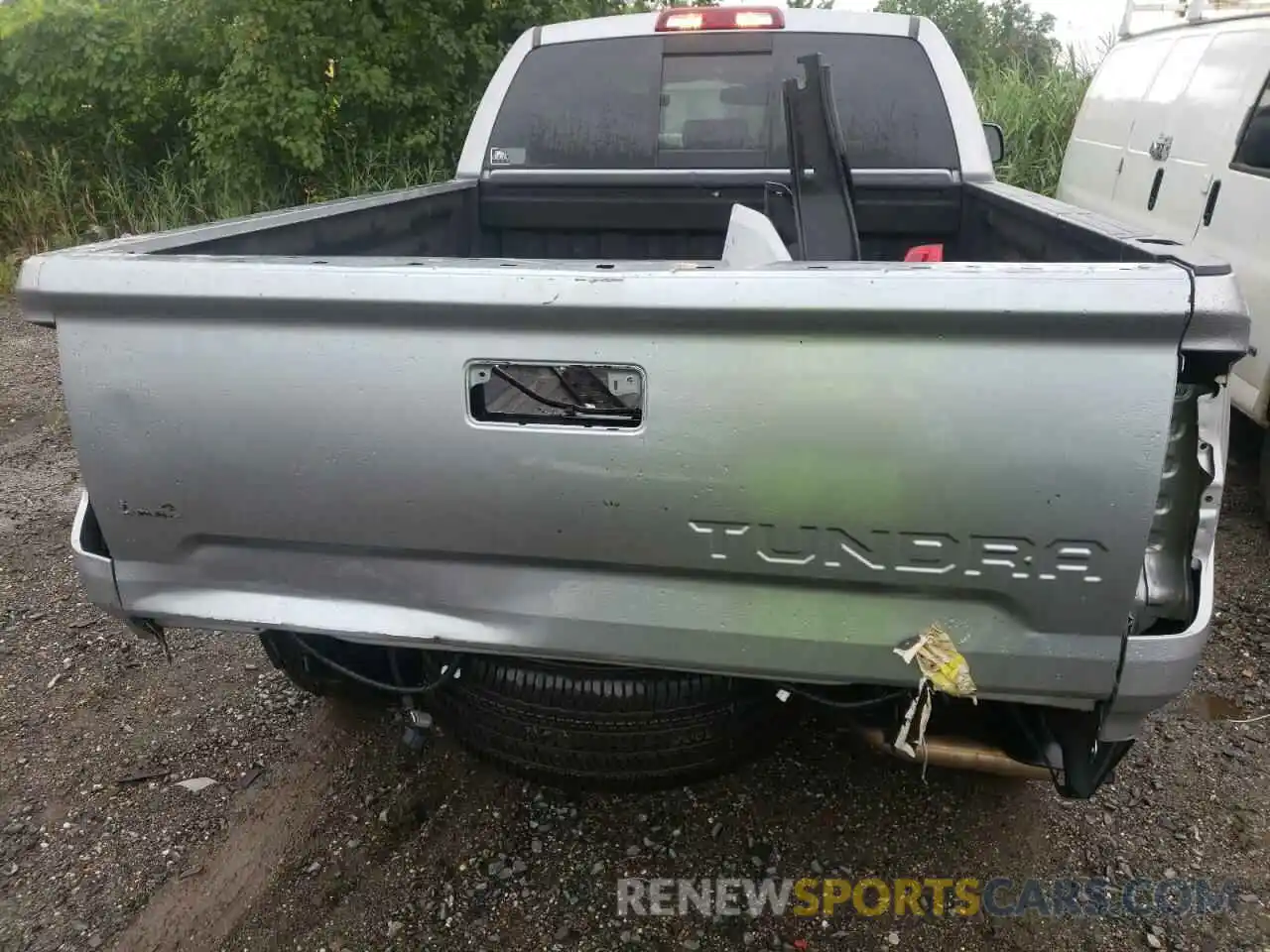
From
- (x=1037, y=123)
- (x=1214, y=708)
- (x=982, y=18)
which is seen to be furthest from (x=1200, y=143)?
(x=982, y=18)

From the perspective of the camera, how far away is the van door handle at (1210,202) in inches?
186

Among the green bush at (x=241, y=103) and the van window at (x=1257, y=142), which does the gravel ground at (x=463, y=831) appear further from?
the green bush at (x=241, y=103)

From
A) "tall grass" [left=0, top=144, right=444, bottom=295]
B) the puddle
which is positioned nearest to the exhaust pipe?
the puddle

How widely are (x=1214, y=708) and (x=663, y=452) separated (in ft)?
8.19

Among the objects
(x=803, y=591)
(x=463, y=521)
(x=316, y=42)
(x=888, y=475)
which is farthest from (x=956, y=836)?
(x=316, y=42)

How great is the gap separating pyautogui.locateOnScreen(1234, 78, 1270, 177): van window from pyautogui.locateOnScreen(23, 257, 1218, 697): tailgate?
3543mm

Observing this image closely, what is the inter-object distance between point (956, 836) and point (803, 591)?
1.20m

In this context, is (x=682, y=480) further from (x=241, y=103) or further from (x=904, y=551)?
(x=241, y=103)

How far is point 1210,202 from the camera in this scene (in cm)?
478

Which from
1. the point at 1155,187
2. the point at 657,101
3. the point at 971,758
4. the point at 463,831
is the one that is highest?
the point at 657,101

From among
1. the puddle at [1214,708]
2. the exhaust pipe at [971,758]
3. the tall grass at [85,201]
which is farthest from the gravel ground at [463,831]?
the tall grass at [85,201]

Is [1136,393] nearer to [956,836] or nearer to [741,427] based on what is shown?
[741,427]

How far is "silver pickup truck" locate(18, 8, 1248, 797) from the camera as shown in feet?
4.98

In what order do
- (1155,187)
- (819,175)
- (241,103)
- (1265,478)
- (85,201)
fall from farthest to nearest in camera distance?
(85,201)
(241,103)
(1155,187)
(1265,478)
(819,175)
